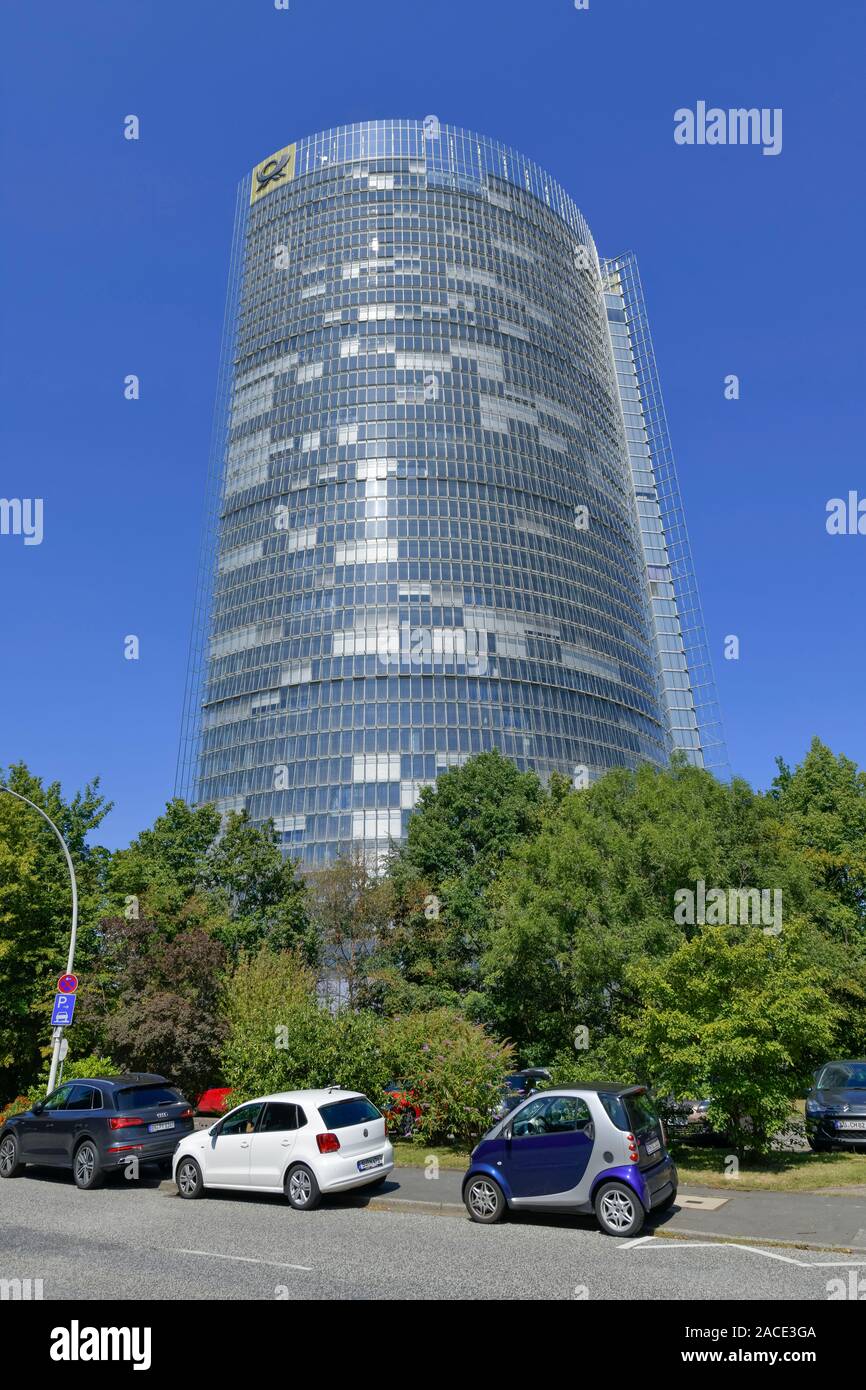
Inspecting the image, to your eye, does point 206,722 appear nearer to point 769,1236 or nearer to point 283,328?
point 283,328

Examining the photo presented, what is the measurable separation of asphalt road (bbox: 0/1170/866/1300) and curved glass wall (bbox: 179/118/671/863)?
63.6 meters


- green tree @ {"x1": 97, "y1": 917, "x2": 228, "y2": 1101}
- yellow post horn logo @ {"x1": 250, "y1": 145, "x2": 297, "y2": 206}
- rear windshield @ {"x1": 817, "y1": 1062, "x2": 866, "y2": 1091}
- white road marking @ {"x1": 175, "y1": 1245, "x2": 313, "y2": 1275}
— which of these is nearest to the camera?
white road marking @ {"x1": 175, "y1": 1245, "x2": 313, "y2": 1275}

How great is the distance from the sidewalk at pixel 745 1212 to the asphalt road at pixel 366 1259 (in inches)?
15.5

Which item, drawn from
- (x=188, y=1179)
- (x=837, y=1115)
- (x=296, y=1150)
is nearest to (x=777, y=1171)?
(x=837, y=1115)

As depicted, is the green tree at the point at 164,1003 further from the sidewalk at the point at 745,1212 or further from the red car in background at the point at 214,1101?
the sidewalk at the point at 745,1212

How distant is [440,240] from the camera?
4102 inches

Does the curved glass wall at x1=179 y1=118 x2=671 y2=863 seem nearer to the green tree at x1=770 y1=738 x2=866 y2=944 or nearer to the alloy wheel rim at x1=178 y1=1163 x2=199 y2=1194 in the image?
the green tree at x1=770 y1=738 x2=866 y2=944

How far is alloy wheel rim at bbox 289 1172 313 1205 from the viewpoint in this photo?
12.9 m

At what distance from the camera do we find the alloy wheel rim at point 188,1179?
1440cm

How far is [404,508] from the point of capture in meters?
90.6

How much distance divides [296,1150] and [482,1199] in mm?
3019

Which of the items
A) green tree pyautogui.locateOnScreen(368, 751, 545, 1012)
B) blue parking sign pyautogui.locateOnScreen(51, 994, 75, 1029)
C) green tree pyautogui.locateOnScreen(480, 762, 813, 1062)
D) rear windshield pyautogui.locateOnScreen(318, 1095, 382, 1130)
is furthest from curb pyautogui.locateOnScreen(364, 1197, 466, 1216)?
green tree pyautogui.locateOnScreen(368, 751, 545, 1012)
